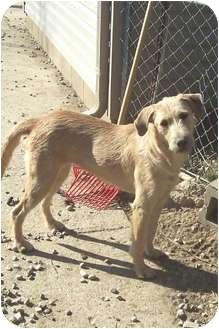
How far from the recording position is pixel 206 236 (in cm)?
503

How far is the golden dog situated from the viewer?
4.46 metres

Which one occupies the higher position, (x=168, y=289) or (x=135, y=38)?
(x=135, y=38)

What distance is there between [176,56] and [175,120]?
2755 millimetres

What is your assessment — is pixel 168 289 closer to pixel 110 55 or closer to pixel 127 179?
pixel 127 179

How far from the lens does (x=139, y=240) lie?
4.60m

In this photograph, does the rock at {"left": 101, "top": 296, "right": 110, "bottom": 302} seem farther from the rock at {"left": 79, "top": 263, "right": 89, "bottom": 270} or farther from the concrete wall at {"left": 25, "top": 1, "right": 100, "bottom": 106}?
the concrete wall at {"left": 25, "top": 1, "right": 100, "bottom": 106}

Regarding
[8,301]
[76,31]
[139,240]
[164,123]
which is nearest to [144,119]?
[164,123]

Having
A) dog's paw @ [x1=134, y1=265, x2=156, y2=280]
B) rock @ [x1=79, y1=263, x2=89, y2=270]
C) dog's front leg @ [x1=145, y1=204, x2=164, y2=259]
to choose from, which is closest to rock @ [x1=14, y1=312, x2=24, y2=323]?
rock @ [x1=79, y1=263, x2=89, y2=270]

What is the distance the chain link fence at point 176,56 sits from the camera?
21.4 ft

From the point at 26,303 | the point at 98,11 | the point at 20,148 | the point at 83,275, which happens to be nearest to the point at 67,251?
the point at 83,275

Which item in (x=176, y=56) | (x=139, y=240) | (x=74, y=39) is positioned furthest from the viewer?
(x=74, y=39)

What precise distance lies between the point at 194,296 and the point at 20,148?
10.6 ft

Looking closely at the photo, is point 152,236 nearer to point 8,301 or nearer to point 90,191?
point 90,191

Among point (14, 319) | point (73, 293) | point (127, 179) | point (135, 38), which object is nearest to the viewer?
point (14, 319)
